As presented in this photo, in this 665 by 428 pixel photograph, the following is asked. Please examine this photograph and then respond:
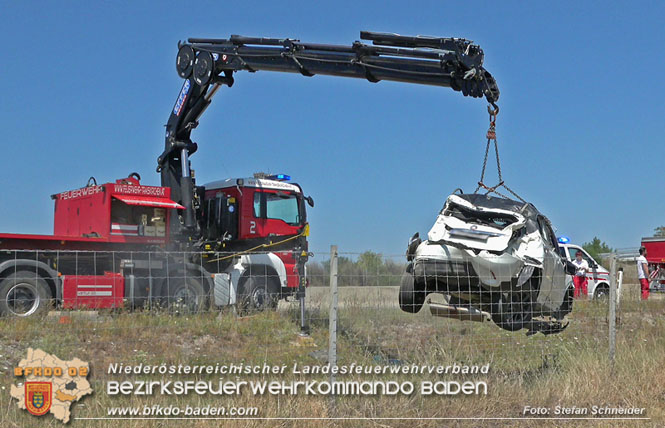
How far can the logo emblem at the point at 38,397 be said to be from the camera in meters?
6.10

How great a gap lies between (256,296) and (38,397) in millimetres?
5655

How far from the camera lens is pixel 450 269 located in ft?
26.0

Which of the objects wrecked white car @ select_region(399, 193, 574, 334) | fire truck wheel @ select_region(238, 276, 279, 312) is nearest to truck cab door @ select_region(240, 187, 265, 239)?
fire truck wheel @ select_region(238, 276, 279, 312)

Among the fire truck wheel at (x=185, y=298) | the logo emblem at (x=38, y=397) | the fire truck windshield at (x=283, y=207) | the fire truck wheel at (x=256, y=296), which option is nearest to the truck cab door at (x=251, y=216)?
the fire truck windshield at (x=283, y=207)

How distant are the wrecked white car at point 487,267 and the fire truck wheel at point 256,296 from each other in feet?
9.80

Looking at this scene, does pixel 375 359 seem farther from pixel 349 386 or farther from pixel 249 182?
pixel 249 182

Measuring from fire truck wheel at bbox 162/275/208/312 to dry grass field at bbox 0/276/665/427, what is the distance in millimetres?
199

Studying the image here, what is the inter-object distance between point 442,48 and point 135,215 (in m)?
7.05

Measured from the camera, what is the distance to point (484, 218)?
27.4ft

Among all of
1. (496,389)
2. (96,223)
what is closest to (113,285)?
(96,223)

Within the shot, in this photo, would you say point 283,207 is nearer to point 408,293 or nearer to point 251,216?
point 251,216

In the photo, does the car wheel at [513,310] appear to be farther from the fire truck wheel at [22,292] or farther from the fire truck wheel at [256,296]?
the fire truck wheel at [22,292]

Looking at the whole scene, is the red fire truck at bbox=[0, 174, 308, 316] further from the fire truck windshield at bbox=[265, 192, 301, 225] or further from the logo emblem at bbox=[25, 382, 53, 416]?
the logo emblem at bbox=[25, 382, 53, 416]

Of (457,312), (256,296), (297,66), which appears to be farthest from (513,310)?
(297,66)
